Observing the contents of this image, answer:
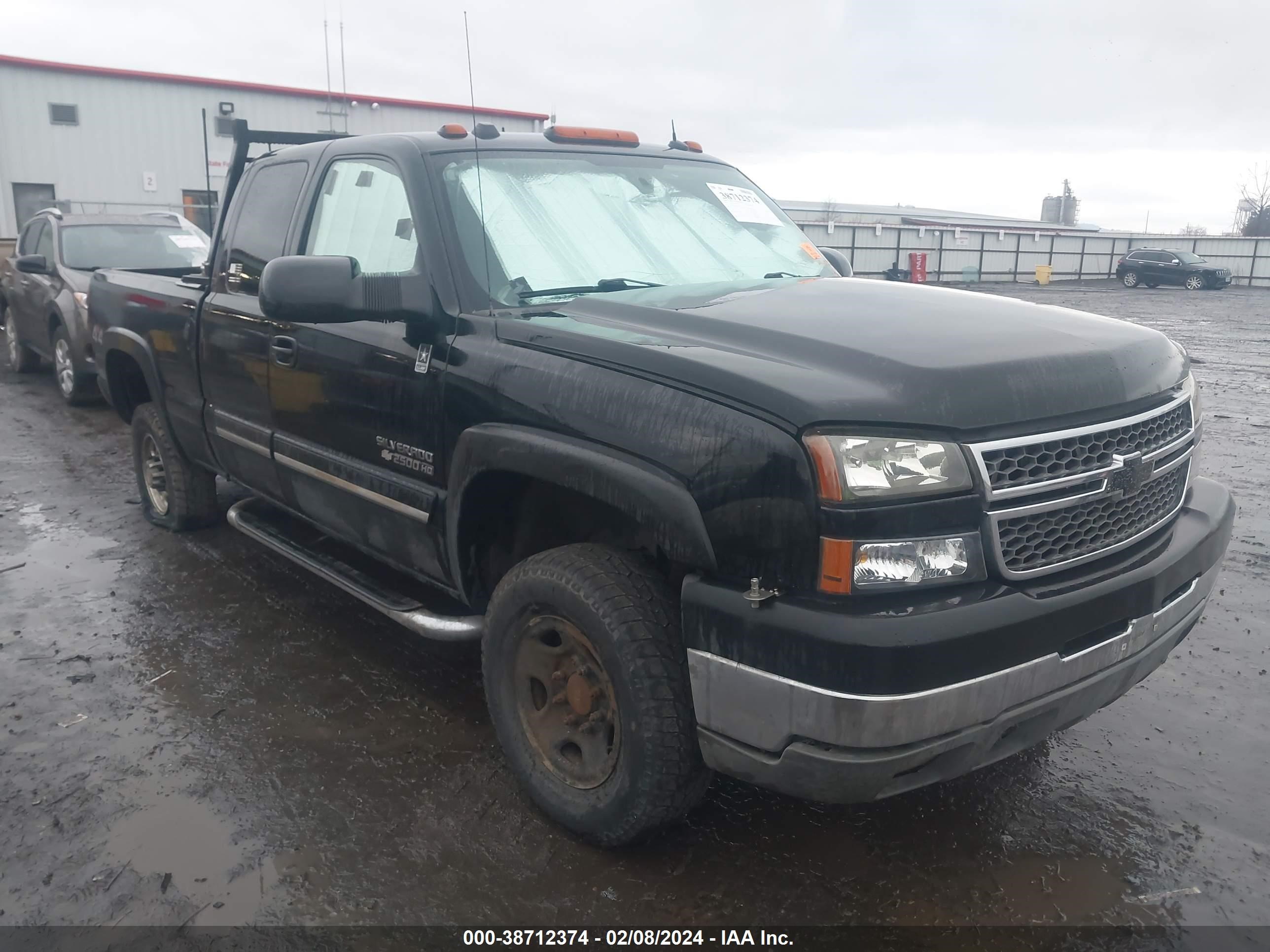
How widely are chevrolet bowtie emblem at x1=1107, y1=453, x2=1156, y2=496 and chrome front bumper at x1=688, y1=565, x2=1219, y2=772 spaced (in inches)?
13.0

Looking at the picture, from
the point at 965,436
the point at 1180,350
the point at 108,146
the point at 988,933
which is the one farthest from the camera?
the point at 108,146

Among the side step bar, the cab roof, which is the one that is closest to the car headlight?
the side step bar

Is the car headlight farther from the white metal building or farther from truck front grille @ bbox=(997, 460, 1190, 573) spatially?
the white metal building

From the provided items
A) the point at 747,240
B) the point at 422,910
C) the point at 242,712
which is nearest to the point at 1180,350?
the point at 747,240

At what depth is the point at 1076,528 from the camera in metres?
2.42

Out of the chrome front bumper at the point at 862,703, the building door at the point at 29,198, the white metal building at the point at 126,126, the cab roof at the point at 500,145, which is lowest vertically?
the chrome front bumper at the point at 862,703

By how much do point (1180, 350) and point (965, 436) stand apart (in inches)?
51.3

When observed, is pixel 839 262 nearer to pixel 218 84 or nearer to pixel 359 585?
pixel 359 585

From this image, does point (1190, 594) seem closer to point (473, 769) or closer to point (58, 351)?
point (473, 769)

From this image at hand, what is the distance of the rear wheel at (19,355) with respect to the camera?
11070 mm


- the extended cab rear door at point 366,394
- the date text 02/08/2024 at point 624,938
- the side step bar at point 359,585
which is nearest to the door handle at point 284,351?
the extended cab rear door at point 366,394

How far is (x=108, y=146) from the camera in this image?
1001 inches

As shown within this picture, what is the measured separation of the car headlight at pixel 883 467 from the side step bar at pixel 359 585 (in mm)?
1284

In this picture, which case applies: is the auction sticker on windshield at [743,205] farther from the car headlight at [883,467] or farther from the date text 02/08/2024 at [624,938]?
the date text 02/08/2024 at [624,938]
